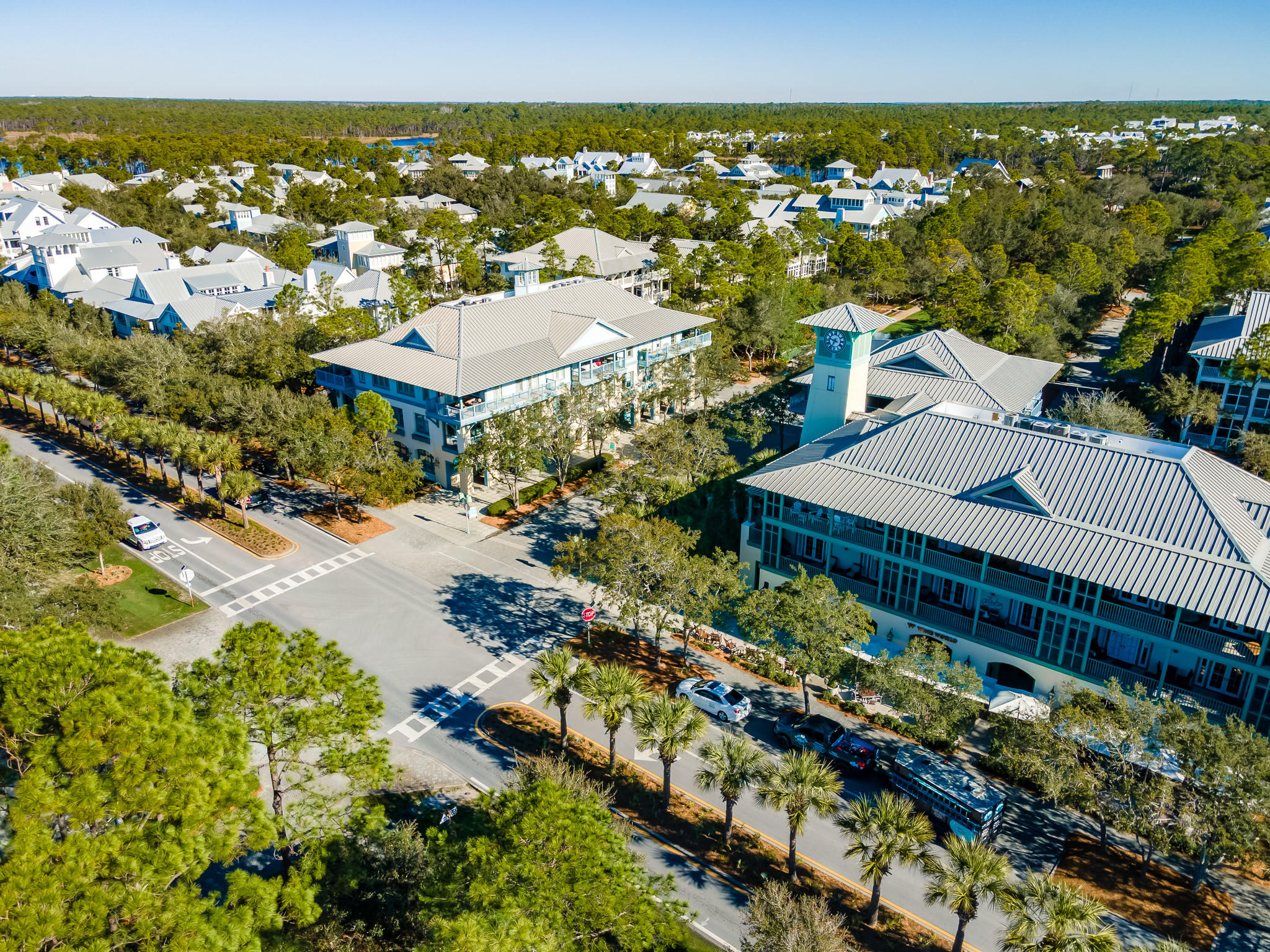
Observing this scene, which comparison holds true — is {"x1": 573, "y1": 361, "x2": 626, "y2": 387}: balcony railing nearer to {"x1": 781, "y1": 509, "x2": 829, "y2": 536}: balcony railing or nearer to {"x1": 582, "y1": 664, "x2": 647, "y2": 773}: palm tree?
{"x1": 781, "y1": 509, "x2": 829, "y2": 536}: balcony railing

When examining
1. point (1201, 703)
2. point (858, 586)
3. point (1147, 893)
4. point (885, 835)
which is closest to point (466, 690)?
point (858, 586)

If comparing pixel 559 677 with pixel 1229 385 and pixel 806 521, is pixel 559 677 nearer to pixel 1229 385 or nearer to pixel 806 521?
pixel 806 521

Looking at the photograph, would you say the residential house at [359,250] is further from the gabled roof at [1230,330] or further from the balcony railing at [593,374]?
the gabled roof at [1230,330]

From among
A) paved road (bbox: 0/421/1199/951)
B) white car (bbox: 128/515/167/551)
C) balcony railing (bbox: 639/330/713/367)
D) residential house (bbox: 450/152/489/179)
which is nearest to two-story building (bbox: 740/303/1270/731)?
paved road (bbox: 0/421/1199/951)

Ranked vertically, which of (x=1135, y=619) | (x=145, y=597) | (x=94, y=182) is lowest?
(x=145, y=597)

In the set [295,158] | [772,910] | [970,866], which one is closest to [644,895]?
[772,910]

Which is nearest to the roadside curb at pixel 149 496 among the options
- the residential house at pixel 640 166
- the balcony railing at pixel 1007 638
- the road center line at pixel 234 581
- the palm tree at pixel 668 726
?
the road center line at pixel 234 581

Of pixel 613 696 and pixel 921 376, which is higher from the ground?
pixel 921 376
